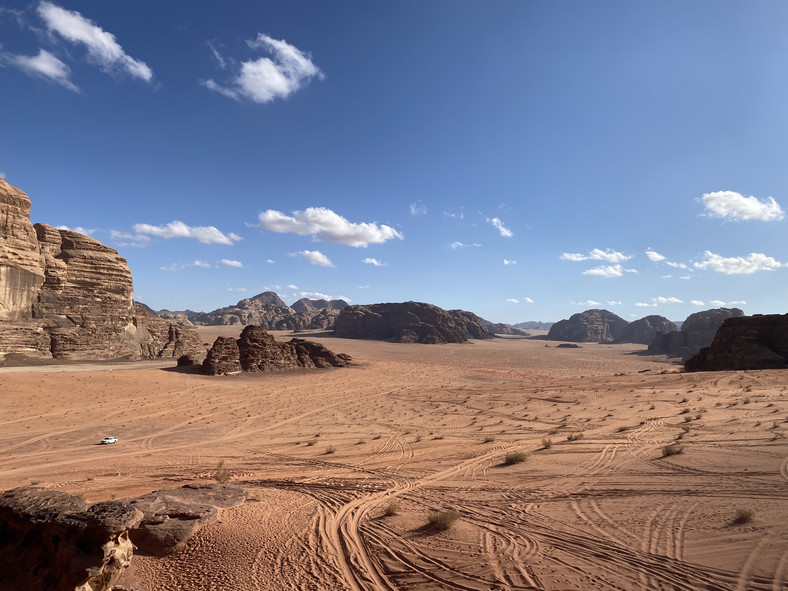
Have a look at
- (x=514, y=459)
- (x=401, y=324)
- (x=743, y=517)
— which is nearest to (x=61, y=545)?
(x=514, y=459)

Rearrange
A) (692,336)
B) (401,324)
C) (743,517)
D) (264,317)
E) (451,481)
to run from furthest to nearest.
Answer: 1. (264,317)
2. (401,324)
3. (692,336)
4. (451,481)
5. (743,517)

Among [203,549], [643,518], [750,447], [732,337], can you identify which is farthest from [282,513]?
[732,337]

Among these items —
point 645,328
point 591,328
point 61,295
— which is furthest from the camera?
point 591,328

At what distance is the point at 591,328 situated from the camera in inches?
4670

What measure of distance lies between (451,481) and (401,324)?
85340 millimetres

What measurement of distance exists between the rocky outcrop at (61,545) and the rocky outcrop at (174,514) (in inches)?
38.7

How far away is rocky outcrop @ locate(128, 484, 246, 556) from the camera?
15.8 feet

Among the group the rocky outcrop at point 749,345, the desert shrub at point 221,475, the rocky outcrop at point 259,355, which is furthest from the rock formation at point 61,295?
the rocky outcrop at point 749,345

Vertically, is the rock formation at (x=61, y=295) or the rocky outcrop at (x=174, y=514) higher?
the rock formation at (x=61, y=295)

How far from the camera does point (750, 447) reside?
8227 millimetres

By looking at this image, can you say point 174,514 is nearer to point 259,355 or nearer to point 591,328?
point 259,355

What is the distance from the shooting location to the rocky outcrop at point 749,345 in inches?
1026

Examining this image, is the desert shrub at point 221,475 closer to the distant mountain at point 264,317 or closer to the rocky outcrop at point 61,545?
the rocky outcrop at point 61,545

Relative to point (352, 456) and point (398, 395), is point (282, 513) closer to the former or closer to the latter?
point (352, 456)
